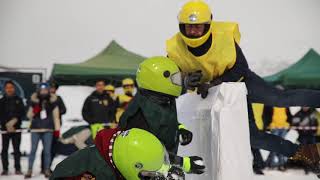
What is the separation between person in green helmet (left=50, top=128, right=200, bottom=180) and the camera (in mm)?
1773

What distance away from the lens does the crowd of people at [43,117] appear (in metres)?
5.83

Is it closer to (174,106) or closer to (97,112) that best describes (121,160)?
(174,106)

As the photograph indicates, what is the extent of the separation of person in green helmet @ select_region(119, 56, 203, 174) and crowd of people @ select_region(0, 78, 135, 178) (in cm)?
349

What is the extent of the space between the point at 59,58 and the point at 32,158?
3.07 meters

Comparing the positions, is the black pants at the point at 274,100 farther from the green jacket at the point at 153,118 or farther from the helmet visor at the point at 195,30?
the green jacket at the point at 153,118

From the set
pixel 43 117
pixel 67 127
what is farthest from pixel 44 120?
pixel 67 127

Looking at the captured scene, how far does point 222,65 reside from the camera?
2.73m

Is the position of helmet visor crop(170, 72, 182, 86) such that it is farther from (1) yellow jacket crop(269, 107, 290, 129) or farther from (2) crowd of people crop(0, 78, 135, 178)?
(1) yellow jacket crop(269, 107, 290, 129)

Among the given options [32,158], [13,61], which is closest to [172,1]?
[13,61]

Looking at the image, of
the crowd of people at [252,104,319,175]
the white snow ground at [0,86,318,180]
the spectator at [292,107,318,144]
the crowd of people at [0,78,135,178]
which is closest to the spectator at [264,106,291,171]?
the crowd of people at [252,104,319,175]

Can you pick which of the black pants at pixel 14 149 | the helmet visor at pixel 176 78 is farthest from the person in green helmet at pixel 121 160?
the black pants at pixel 14 149

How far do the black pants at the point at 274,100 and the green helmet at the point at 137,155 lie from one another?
1139 millimetres

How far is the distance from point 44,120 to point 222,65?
3.61 m

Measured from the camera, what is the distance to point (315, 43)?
359 inches
